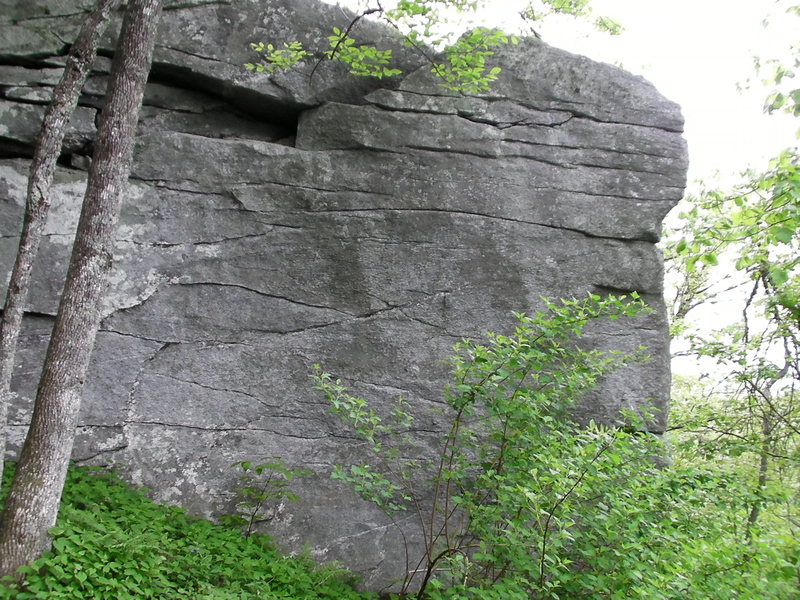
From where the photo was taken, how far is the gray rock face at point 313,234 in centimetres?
569

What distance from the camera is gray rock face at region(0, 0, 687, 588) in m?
5.69

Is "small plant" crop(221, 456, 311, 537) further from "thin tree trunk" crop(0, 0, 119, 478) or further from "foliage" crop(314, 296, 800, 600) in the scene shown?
"thin tree trunk" crop(0, 0, 119, 478)

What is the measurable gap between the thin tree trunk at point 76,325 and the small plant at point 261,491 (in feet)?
5.98

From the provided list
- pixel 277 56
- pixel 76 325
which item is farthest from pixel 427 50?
pixel 76 325

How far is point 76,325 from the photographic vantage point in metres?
3.94

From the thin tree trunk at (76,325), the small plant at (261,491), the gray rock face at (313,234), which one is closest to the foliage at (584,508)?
the small plant at (261,491)

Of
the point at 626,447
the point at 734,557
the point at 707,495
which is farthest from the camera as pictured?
the point at 707,495

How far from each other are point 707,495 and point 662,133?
397 cm

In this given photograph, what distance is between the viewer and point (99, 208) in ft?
13.5

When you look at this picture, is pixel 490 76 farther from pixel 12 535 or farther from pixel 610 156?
pixel 12 535

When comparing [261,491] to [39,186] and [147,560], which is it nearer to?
[147,560]

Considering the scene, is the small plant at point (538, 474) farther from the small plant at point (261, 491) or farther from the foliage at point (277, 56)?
the foliage at point (277, 56)

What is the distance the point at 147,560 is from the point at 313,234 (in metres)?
3.26

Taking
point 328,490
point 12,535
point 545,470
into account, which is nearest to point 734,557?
point 545,470
